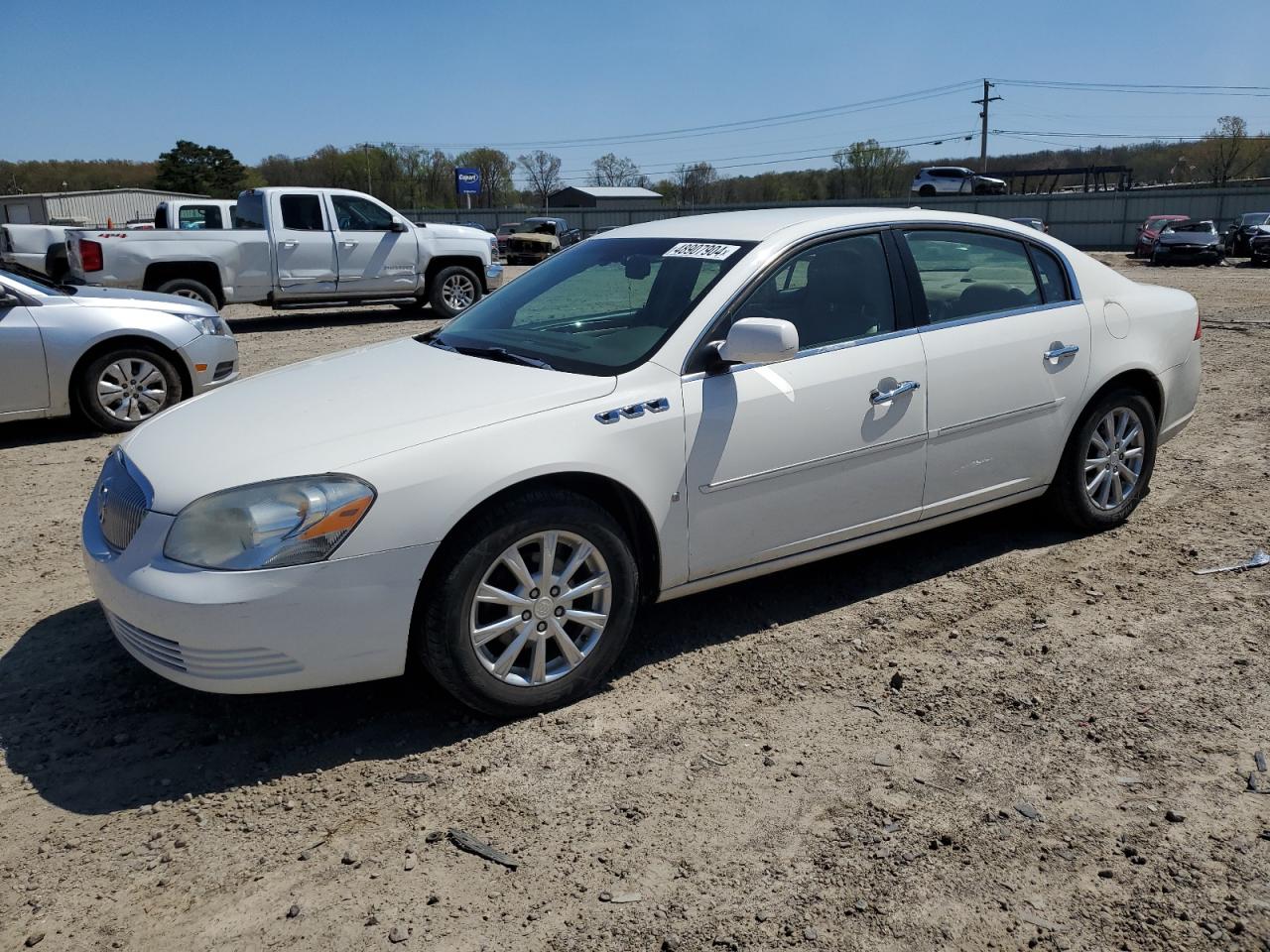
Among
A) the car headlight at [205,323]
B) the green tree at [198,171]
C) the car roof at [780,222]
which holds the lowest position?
the car headlight at [205,323]

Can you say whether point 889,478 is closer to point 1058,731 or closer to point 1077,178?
point 1058,731

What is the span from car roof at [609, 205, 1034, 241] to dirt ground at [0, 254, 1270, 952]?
159 centimetres

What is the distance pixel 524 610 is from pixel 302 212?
12.8 metres

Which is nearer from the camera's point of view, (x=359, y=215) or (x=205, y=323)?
(x=205, y=323)

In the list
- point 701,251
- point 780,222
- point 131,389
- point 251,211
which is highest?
point 251,211

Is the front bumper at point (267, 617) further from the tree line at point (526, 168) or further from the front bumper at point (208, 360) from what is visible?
the tree line at point (526, 168)

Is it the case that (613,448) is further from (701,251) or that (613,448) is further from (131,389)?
(131,389)

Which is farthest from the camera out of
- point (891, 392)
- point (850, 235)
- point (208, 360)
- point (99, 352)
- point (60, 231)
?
point (60, 231)

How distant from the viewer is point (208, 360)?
27.0 feet

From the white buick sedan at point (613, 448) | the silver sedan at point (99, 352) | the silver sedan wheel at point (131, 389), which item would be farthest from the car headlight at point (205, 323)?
the white buick sedan at point (613, 448)

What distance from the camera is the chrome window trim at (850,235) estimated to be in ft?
12.5

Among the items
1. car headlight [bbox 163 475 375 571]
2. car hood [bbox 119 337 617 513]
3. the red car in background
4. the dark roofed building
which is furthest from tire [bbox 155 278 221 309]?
the dark roofed building

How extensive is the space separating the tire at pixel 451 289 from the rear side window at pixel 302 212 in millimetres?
1845

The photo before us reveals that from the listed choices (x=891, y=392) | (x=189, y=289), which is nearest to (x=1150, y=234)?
Result: (x=189, y=289)
